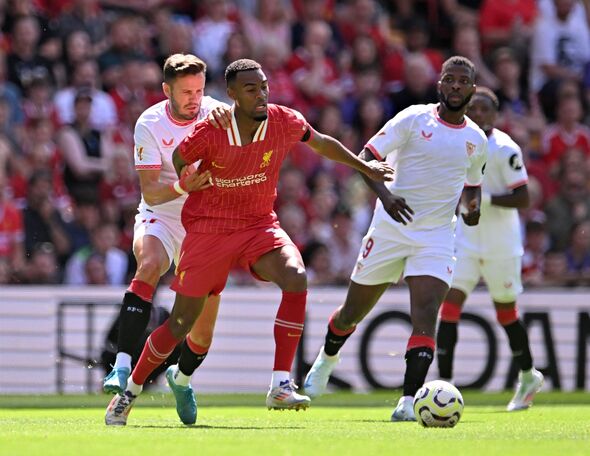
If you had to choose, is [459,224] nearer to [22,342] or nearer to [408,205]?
[408,205]

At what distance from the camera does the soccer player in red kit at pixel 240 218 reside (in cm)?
909

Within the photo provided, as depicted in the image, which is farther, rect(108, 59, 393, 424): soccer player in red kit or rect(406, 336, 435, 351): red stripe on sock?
rect(406, 336, 435, 351): red stripe on sock

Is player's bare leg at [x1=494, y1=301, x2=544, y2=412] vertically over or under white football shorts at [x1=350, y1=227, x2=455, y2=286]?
under

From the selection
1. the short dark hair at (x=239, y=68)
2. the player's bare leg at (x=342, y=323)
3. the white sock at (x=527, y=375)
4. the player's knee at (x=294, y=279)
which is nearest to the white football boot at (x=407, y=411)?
the player's bare leg at (x=342, y=323)

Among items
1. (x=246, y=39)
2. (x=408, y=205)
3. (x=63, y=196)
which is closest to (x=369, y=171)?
(x=408, y=205)

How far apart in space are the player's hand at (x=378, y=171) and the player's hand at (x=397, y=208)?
26 cm

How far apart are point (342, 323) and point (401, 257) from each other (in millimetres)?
861

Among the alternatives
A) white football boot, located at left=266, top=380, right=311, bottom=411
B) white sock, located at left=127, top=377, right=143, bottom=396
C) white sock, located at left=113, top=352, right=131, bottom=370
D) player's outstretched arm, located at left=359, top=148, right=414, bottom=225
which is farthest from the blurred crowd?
white football boot, located at left=266, top=380, right=311, bottom=411

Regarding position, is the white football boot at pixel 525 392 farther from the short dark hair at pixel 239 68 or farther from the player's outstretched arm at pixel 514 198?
the short dark hair at pixel 239 68

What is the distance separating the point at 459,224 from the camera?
491 inches

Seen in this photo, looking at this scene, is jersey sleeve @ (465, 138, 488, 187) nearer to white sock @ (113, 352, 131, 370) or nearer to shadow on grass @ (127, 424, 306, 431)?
shadow on grass @ (127, 424, 306, 431)

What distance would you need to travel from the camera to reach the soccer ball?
29.5 feet

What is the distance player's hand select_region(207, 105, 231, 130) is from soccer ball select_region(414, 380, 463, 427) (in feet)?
7.26

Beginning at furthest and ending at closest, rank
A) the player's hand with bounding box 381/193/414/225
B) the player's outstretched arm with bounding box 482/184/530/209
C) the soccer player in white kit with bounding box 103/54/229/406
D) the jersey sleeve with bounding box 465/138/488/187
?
the player's outstretched arm with bounding box 482/184/530/209 → the jersey sleeve with bounding box 465/138/488/187 → the player's hand with bounding box 381/193/414/225 → the soccer player in white kit with bounding box 103/54/229/406
